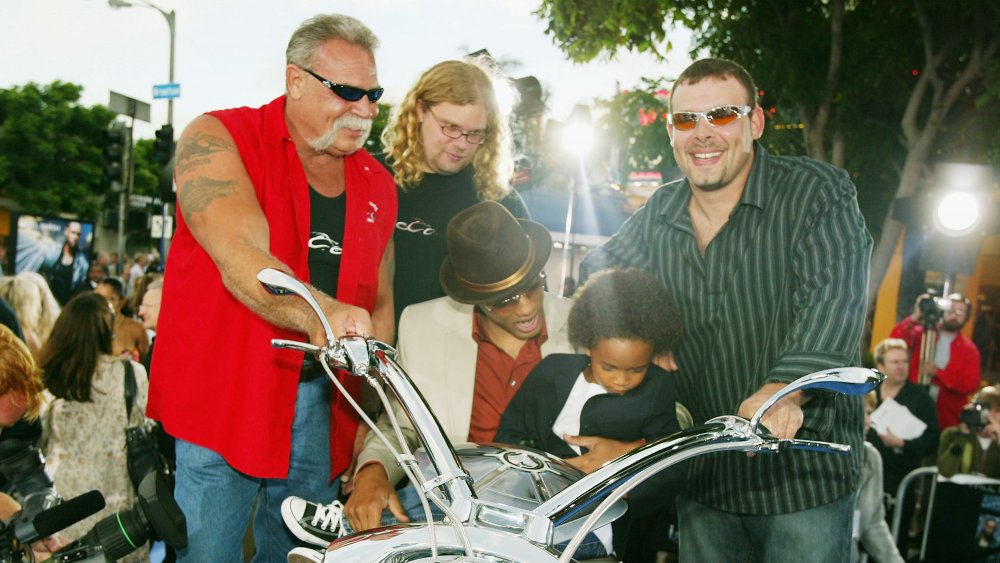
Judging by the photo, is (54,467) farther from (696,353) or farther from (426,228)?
(696,353)

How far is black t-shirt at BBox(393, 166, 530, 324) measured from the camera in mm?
2557

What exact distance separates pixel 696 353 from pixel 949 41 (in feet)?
26.0

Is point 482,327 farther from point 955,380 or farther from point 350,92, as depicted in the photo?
point 955,380

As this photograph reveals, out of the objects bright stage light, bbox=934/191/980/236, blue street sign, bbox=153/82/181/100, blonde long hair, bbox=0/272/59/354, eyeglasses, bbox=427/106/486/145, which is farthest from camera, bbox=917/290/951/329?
blue street sign, bbox=153/82/181/100

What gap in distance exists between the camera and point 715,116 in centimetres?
223

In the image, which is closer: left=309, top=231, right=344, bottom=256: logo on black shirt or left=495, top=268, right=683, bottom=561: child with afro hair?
left=495, top=268, right=683, bottom=561: child with afro hair

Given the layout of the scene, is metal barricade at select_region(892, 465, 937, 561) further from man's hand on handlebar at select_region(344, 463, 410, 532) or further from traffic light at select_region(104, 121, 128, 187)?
traffic light at select_region(104, 121, 128, 187)

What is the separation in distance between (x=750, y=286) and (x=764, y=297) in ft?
0.15

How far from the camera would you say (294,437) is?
88.4 inches

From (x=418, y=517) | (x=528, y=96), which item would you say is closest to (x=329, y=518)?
(x=418, y=517)

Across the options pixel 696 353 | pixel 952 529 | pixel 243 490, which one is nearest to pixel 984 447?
pixel 952 529

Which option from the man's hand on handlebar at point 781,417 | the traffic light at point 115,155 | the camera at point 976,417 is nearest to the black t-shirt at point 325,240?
the man's hand on handlebar at point 781,417

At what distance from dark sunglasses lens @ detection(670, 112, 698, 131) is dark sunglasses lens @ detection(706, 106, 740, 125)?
0.04m

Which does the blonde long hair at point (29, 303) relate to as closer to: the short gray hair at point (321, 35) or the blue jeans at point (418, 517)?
the short gray hair at point (321, 35)
